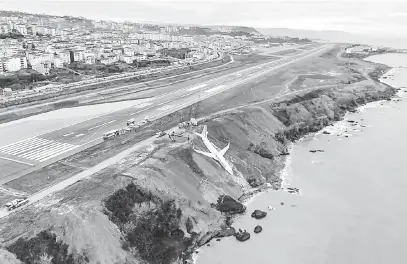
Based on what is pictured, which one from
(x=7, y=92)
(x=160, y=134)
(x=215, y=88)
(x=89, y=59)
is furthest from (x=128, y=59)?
(x=160, y=134)

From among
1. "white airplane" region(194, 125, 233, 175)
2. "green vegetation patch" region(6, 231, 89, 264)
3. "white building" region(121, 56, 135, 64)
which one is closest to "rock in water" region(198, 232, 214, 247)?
"white airplane" region(194, 125, 233, 175)

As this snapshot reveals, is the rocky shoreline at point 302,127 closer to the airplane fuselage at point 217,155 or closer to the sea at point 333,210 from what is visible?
the sea at point 333,210

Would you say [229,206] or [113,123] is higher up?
[113,123]

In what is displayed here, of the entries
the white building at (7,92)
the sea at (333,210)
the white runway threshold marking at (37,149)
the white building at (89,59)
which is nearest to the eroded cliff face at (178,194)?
the sea at (333,210)

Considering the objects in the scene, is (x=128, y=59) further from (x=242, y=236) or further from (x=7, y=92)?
(x=242, y=236)

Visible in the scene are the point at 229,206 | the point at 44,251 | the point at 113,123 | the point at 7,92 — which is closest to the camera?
the point at 44,251

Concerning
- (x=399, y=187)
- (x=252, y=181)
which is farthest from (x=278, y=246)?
(x=399, y=187)

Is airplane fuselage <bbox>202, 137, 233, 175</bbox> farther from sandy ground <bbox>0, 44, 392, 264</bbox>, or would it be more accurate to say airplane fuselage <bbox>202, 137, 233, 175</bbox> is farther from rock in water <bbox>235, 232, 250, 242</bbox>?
rock in water <bbox>235, 232, 250, 242</bbox>
